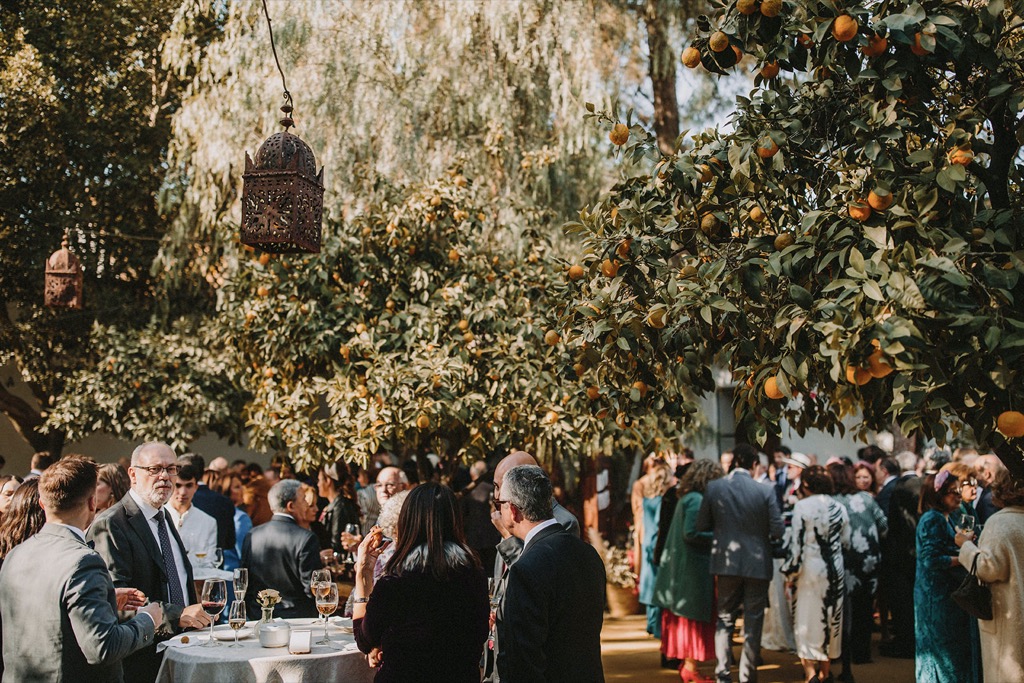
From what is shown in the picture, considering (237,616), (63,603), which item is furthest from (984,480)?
(63,603)

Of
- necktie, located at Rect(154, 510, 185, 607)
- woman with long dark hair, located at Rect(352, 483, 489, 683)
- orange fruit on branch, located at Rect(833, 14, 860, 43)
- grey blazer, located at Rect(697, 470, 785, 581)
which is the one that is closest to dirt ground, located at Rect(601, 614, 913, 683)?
grey blazer, located at Rect(697, 470, 785, 581)

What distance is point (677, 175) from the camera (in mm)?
3959

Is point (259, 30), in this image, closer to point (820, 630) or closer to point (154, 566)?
point (154, 566)

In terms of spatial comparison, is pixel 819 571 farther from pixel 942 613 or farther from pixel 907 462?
pixel 907 462

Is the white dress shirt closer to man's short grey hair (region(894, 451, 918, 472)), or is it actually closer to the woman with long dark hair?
the woman with long dark hair

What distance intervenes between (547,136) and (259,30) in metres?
3.64

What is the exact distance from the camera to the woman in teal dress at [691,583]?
8180 mm

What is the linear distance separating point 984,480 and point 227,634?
5.61m

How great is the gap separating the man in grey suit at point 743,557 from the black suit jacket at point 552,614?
4079mm

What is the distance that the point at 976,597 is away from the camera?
18.5ft

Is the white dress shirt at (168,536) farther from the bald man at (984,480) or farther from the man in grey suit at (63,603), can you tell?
the bald man at (984,480)

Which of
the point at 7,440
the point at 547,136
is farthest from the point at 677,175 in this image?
the point at 7,440

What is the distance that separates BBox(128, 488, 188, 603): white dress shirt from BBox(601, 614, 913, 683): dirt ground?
4423mm

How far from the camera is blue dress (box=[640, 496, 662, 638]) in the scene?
959 centimetres
